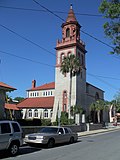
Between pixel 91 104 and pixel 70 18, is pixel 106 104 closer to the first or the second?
pixel 91 104

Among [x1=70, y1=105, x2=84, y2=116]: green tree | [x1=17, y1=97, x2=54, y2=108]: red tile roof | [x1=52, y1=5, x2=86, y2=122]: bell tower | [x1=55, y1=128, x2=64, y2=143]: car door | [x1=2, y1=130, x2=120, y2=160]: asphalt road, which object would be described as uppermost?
[x1=52, y1=5, x2=86, y2=122]: bell tower

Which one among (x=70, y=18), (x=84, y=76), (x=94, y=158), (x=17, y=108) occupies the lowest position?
(x=94, y=158)

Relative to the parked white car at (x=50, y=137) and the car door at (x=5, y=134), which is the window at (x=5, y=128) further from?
the parked white car at (x=50, y=137)

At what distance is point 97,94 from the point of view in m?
82.6

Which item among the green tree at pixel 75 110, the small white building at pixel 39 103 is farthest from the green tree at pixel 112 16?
the small white building at pixel 39 103

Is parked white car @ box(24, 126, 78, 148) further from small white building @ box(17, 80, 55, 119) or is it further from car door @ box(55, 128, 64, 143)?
small white building @ box(17, 80, 55, 119)

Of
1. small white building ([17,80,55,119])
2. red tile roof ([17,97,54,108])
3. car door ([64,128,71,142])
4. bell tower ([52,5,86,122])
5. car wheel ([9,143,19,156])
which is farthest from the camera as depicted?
red tile roof ([17,97,54,108])

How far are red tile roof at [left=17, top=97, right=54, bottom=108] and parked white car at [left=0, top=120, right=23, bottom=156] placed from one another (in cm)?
5697

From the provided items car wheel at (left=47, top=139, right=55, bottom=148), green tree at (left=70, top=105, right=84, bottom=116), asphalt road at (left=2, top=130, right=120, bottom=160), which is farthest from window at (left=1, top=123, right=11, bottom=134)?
green tree at (left=70, top=105, right=84, bottom=116)

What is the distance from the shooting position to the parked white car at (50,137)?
1772 centimetres

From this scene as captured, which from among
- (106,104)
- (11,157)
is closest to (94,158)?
(11,157)

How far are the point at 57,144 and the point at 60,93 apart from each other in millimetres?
46599

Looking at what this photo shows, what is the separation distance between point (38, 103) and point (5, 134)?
6330 centimetres

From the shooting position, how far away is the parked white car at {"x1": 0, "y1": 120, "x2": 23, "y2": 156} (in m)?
13.3
